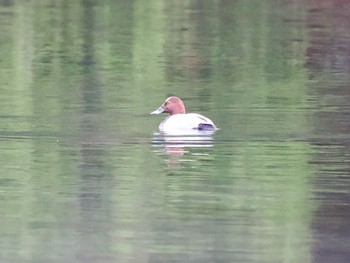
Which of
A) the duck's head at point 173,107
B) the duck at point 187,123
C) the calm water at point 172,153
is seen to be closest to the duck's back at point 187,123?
the duck at point 187,123

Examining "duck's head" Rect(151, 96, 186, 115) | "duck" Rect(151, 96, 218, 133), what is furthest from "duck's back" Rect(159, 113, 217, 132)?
"duck's head" Rect(151, 96, 186, 115)

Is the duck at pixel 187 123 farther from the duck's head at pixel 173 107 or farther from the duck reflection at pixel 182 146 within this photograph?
the duck's head at pixel 173 107

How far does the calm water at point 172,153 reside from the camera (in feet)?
30.6

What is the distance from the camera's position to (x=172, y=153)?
13.1 m

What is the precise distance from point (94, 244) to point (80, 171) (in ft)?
9.64

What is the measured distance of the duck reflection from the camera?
12.7m

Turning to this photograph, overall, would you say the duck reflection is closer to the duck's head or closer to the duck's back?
the duck's back

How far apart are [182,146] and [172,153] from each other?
497 millimetres

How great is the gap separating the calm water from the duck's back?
0.17 metres

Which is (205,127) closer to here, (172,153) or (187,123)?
(187,123)

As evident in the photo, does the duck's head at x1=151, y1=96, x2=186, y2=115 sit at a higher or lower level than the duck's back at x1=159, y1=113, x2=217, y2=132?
higher

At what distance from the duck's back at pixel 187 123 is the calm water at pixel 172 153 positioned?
0.17 m

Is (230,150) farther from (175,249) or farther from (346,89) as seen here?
(346,89)

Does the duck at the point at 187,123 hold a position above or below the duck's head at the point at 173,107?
below
